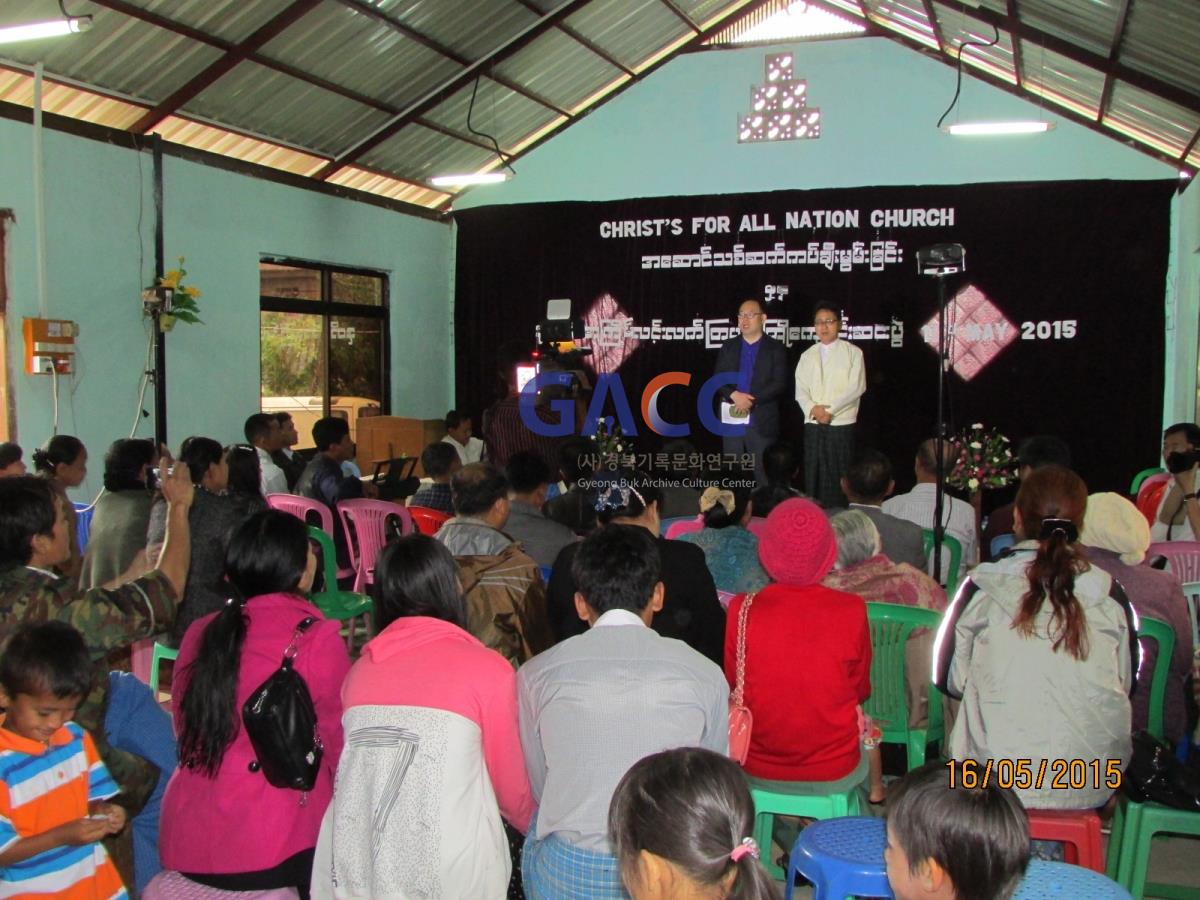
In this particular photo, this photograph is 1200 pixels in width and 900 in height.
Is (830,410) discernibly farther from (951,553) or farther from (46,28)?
(46,28)

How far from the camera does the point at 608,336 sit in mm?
9023

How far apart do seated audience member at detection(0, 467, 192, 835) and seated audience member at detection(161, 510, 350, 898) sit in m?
0.11

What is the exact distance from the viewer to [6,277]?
583 cm

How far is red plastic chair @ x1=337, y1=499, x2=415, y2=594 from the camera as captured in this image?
4754mm

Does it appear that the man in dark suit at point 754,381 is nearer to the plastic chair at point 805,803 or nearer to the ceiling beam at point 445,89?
the ceiling beam at point 445,89

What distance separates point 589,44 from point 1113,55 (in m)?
3.94

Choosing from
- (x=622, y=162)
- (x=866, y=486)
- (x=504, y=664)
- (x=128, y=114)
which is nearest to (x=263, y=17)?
(x=128, y=114)

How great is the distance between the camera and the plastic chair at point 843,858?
Result: 184cm

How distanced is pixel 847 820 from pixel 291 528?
125cm

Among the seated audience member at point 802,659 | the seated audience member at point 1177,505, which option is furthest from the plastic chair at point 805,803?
the seated audience member at point 1177,505

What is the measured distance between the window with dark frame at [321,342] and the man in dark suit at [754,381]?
129 inches

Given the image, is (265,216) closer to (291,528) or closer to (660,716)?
(291,528)

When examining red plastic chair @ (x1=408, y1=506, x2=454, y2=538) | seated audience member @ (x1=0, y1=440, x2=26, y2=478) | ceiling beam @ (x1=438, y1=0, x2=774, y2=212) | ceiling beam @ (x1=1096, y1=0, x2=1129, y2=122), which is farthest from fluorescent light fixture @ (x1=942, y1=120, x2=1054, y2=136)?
seated audience member @ (x1=0, y1=440, x2=26, y2=478)
